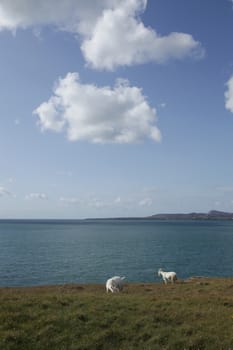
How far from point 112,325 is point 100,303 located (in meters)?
4.08

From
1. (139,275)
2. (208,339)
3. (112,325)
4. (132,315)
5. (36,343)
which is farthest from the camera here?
(139,275)

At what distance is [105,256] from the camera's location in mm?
79812

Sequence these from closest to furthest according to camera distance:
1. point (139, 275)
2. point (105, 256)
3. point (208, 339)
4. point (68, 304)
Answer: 1. point (208, 339)
2. point (68, 304)
3. point (139, 275)
4. point (105, 256)

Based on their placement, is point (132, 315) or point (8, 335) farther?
point (132, 315)

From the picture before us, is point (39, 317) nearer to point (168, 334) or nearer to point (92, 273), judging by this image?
point (168, 334)

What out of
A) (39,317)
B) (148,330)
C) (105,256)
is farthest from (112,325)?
(105,256)

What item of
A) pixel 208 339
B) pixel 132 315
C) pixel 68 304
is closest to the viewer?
pixel 208 339

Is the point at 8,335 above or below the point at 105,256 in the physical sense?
above

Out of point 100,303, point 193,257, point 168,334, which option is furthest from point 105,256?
point 168,334

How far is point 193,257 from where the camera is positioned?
264 ft

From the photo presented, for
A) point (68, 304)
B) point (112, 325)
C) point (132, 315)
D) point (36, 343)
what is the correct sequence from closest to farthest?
A: point (36, 343) < point (112, 325) < point (132, 315) < point (68, 304)

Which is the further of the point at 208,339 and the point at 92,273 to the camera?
the point at 92,273

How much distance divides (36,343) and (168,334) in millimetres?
5435

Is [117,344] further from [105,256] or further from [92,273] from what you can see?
[105,256]
